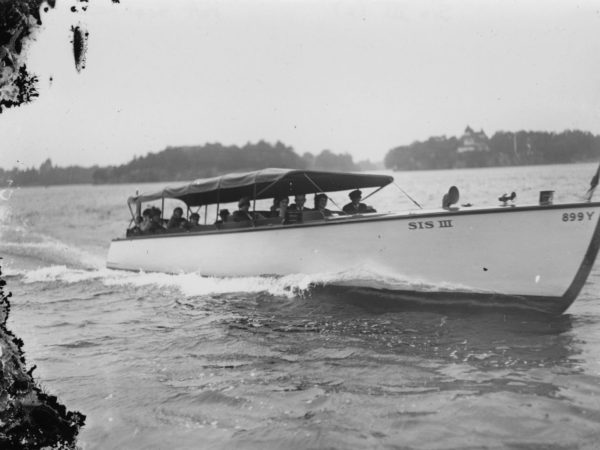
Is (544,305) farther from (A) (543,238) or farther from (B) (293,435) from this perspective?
(B) (293,435)

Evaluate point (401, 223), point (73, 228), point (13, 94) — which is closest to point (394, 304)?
point (401, 223)

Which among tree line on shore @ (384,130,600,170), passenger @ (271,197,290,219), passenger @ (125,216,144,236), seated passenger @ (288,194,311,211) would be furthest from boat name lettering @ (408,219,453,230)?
tree line on shore @ (384,130,600,170)

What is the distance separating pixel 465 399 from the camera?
5207 millimetres

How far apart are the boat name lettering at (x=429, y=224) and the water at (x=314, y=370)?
1.51 meters

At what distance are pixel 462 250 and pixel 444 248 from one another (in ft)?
0.99

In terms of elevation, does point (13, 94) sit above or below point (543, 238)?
above

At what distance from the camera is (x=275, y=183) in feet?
42.5

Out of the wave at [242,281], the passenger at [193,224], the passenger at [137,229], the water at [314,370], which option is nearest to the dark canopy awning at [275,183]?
the passenger at [193,224]

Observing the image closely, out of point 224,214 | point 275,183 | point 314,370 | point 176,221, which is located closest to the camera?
point 314,370

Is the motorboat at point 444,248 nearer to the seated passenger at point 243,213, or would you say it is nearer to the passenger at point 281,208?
the passenger at point 281,208

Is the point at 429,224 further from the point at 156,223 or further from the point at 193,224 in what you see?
the point at 156,223

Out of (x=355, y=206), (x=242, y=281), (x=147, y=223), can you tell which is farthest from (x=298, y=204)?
(x=147, y=223)

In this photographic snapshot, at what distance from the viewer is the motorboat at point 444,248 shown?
8.11 meters

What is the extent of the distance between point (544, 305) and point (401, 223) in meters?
2.72
